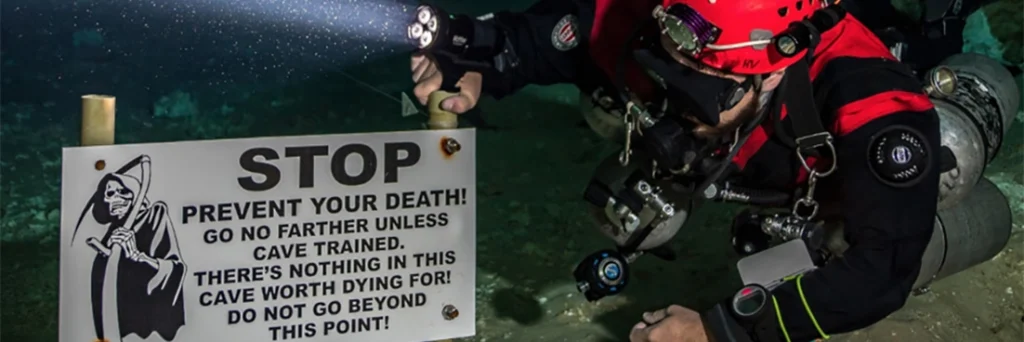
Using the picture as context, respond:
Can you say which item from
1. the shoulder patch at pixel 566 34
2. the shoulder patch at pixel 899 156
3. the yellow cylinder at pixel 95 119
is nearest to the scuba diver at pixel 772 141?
the shoulder patch at pixel 899 156

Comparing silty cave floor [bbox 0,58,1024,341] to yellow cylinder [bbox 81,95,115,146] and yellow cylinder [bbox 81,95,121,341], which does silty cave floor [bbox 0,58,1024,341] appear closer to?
yellow cylinder [bbox 81,95,121,341]

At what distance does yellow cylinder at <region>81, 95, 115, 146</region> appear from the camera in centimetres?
129

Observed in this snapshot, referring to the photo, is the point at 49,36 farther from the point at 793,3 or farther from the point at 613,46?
the point at 793,3

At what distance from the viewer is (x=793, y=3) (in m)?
1.26

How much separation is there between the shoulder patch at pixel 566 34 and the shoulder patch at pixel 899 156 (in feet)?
1.90

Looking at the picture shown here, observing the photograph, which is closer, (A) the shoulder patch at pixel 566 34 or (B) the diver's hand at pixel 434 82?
(B) the diver's hand at pixel 434 82

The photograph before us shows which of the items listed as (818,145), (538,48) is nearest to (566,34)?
(538,48)

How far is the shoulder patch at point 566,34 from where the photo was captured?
1.63m

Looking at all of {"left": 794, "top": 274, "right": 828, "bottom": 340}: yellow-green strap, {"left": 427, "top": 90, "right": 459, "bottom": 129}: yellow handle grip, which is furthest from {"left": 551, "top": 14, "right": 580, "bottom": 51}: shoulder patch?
{"left": 794, "top": 274, "right": 828, "bottom": 340}: yellow-green strap

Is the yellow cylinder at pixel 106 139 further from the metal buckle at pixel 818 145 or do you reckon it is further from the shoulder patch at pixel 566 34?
the metal buckle at pixel 818 145

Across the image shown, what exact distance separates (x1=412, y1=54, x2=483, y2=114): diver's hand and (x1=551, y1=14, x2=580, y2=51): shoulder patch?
170 mm

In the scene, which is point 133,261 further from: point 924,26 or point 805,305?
point 924,26

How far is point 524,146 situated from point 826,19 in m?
1.39

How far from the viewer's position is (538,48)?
1.62 meters
